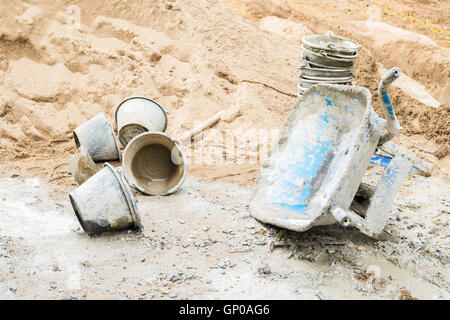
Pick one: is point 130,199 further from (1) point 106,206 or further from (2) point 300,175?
(2) point 300,175

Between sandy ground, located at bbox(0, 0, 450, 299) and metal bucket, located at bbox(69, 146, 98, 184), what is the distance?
1.19 ft

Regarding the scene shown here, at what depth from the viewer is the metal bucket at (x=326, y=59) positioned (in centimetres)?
660

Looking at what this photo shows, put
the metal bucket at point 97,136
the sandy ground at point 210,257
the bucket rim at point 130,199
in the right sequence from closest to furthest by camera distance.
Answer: the sandy ground at point 210,257
the bucket rim at point 130,199
the metal bucket at point 97,136

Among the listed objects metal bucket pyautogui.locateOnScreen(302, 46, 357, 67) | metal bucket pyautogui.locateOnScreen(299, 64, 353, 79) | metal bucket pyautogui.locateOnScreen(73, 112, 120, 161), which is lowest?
metal bucket pyautogui.locateOnScreen(73, 112, 120, 161)

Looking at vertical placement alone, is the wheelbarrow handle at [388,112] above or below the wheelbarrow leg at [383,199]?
above

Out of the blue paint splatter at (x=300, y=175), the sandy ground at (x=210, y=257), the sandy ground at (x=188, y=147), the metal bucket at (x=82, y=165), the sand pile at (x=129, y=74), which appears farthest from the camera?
the sand pile at (x=129, y=74)

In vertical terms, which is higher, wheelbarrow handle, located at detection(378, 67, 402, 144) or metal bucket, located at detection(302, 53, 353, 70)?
wheelbarrow handle, located at detection(378, 67, 402, 144)

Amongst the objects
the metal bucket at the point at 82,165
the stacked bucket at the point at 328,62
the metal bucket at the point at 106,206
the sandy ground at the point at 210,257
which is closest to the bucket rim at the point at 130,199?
the metal bucket at the point at 106,206

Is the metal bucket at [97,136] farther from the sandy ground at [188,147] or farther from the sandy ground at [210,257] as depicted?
the sandy ground at [210,257]

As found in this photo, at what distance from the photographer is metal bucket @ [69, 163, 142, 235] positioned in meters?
4.97

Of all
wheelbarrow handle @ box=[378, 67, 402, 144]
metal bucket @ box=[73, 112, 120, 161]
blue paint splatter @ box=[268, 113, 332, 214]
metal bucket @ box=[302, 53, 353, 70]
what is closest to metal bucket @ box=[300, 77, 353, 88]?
metal bucket @ box=[302, 53, 353, 70]

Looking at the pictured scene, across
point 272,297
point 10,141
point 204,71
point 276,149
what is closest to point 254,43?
point 204,71

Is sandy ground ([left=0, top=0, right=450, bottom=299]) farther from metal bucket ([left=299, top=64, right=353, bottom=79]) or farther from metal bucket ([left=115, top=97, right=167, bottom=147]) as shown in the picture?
metal bucket ([left=299, top=64, right=353, bottom=79])

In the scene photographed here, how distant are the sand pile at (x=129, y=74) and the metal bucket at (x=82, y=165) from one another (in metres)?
1.09
